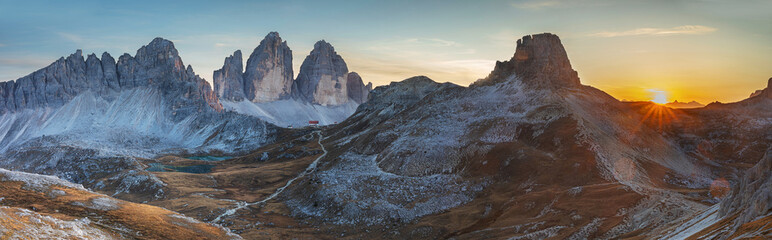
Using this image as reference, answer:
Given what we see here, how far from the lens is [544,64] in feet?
488

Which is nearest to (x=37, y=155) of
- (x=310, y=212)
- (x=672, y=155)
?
(x=310, y=212)

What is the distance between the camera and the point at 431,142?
421ft

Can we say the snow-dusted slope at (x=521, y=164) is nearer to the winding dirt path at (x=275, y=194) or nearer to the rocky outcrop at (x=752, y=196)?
the winding dirt path at (x=275, y=194)

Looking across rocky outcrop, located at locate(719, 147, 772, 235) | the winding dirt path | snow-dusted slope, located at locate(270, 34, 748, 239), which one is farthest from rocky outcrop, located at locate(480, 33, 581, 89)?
rocky outcrop, located at locate(719, 147, 772, 235)

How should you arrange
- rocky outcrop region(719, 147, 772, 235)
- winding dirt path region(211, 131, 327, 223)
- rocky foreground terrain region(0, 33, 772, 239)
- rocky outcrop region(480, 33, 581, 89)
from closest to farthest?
rocky outcrop region(719, 147, 772, 235) → rocky foreground terrain region(0, 33, 772, 239) → winding dirt path region(211, 131, 327, 223) → rocky outcrop region(480, 33, 581, 89)

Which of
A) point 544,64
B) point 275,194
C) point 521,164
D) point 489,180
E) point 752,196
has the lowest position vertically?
point 275,194

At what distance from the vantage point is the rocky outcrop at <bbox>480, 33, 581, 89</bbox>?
14788cm

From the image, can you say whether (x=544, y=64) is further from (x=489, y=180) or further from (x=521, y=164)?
(x=489, y=180)

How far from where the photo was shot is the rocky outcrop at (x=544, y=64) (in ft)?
485

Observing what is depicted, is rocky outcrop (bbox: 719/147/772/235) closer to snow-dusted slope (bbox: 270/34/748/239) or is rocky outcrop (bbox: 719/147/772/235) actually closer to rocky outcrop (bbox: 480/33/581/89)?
snow-dusted slope (bbox: 270/34/748/239)

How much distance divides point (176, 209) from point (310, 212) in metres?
33.7

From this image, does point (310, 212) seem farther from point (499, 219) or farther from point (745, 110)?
point (745, 110)

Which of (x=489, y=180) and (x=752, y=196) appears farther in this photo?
(x=489, y=180)

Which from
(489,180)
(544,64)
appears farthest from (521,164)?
(544,64)
